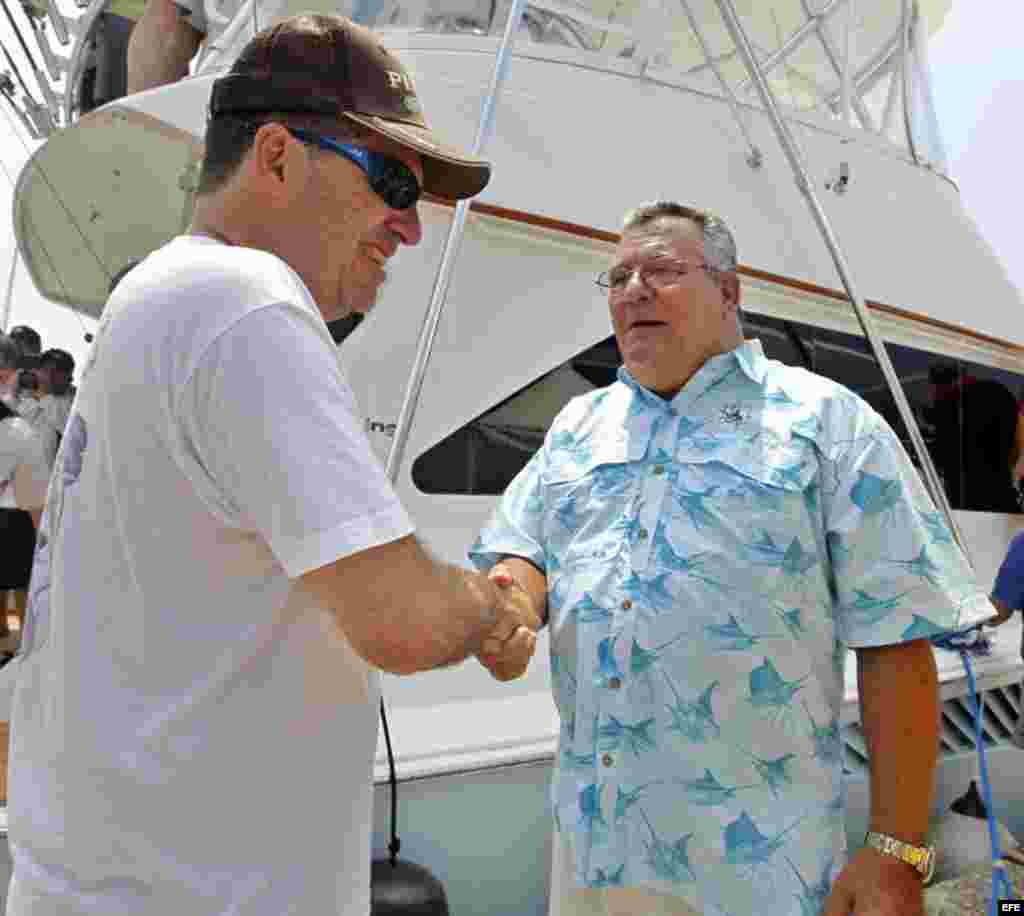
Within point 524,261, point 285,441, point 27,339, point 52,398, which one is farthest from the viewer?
point 27,339

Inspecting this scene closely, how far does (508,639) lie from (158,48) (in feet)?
9.82

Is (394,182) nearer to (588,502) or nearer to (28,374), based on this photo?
(588,502)

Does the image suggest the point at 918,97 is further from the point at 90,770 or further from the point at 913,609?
the point at 90,770

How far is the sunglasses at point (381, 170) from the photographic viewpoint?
0.99 m

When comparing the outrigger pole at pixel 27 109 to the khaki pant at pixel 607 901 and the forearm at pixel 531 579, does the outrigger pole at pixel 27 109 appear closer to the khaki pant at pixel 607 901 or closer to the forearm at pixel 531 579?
the forearm at pixel 531 579

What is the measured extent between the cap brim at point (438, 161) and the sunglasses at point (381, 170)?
2 cm

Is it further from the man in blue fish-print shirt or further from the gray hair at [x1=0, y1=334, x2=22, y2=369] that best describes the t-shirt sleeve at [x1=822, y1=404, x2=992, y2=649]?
the gray hair at [x1=0, y1=334, x2=22, y2=369]

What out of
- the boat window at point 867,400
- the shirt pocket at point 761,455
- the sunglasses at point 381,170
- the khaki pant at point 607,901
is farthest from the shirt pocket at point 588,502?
the boat window at point 867,400

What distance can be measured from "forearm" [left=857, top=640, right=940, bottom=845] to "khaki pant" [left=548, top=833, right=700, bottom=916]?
1.04ft

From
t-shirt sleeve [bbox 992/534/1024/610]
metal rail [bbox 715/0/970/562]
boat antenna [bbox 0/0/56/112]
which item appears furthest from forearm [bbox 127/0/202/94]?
t-shirt sleeve [bbox 992/534/1024/610]

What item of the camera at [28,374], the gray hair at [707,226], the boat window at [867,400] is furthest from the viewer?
the camera at [28,374]

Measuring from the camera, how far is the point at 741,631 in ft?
4.91

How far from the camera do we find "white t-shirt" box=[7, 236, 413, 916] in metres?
0.83

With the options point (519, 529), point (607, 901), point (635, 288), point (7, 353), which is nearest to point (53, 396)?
point (7, 353)
